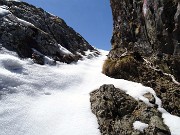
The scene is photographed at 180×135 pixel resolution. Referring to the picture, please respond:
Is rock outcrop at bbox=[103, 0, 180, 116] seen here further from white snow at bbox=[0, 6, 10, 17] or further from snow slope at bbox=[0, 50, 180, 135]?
white snow at bbox=[0, 6, 10, 17]

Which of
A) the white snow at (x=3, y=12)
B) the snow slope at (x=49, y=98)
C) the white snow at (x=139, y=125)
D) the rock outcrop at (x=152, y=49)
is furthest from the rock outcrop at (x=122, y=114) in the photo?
the white snow at (x=3, y=12)

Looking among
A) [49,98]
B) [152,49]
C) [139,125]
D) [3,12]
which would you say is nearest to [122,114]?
[139,125]

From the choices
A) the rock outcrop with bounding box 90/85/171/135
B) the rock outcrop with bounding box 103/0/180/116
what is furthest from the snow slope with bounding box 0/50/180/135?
the rock outcrop with bounding box 103/0/180/116

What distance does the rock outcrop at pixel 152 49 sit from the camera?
2025 centimetres

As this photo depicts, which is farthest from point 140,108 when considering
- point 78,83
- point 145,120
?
point 78,83

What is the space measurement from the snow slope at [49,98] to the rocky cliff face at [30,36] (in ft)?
7.06

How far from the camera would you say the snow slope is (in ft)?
54.1

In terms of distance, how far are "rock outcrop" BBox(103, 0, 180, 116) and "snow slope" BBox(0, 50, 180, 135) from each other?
92 cm

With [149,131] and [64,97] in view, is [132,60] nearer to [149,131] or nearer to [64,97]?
[64,97]

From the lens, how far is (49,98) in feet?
67.9

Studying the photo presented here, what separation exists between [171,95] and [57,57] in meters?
13.9

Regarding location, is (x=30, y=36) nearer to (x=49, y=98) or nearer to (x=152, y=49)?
(x=49, y=98)

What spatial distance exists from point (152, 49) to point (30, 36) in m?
13.4

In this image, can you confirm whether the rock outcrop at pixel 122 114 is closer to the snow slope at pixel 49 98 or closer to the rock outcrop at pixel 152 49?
the snow slope at pixel 49 98
